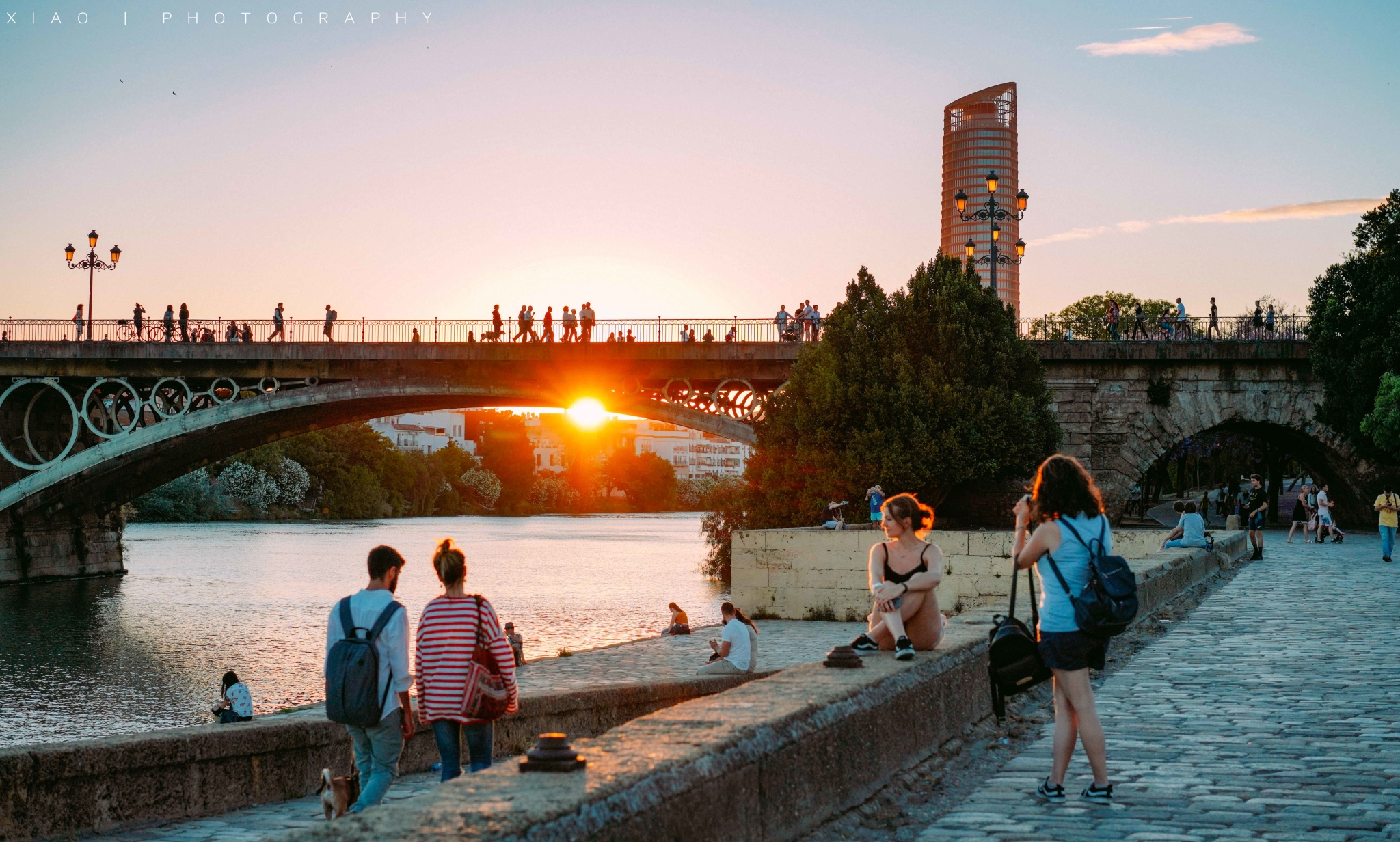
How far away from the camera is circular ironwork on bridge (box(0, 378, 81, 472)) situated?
115ft

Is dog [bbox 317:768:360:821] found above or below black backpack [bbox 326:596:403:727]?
below

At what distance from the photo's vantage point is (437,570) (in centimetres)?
592

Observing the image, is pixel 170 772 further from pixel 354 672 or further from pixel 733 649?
pixel 733 649

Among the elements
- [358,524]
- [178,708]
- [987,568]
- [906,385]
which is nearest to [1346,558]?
[987,568]

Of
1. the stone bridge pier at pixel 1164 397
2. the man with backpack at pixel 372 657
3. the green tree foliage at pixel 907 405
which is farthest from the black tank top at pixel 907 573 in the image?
the stone bridge pier at pixel 1164 397

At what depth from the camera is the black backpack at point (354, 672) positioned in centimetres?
568

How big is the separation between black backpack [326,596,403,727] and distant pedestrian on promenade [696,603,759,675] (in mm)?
8866

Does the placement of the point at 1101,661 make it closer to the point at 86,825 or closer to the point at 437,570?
the point at 437,570

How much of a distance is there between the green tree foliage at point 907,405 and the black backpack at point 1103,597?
21823 millimetres

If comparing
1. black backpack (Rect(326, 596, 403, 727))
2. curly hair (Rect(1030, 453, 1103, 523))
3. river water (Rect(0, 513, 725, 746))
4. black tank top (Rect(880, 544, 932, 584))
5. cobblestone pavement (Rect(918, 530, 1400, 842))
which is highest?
curly hair (Rect(1030, 453, 1103, 523))

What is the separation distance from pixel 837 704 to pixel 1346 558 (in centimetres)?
1983

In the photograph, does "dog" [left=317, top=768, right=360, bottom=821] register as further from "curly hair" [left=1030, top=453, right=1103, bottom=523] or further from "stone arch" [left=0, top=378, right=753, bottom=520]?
"stone arch" [left=0, top=378, right=753, bottom=520]

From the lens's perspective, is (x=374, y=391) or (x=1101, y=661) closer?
(x=1101, y=661)

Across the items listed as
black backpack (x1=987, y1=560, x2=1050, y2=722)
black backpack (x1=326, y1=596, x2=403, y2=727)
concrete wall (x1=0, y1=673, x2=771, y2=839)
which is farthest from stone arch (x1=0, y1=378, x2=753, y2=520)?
black backpack (x1=987, y1=560, x2=1050, y2=722)
